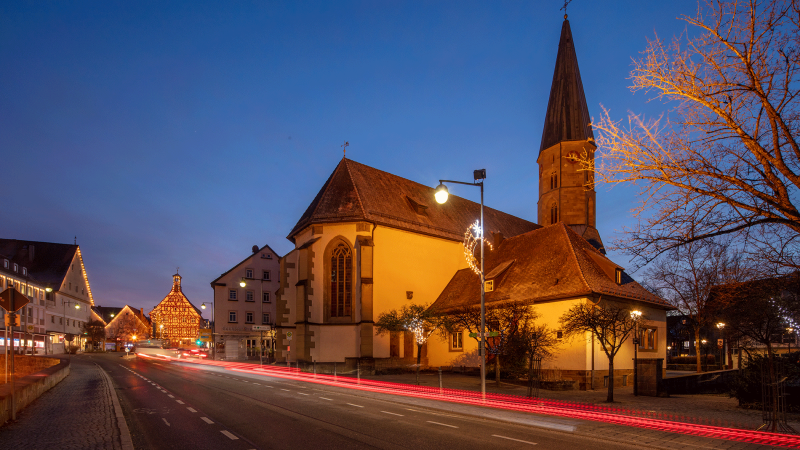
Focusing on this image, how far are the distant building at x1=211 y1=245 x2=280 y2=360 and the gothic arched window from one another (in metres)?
27.8

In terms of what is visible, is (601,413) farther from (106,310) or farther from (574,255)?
(106,310)

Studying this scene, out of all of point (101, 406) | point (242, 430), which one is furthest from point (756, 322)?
point (101, 406)

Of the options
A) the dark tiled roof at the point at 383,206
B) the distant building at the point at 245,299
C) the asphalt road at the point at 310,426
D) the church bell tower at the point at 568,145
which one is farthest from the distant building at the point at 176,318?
the asphalt road at the point at 310,426

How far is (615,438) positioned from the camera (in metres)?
10.3

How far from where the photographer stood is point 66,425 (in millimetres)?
11070

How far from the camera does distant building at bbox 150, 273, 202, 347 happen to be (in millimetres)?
81938

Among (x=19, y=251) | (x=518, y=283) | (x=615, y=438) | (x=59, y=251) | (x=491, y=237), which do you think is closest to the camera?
(x=615, y=438)

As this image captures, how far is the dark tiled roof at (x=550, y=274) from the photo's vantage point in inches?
952

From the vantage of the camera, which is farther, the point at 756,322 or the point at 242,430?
the point at 756,322

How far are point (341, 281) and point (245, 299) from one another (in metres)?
31.2

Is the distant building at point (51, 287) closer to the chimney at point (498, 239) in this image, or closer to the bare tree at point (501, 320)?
the chimney at point (498, 239)

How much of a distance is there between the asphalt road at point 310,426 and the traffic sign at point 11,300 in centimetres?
389

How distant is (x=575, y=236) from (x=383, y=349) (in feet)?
46.9

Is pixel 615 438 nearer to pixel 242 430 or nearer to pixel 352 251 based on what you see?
pixel 242 430
